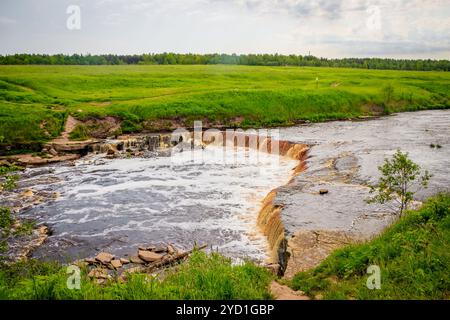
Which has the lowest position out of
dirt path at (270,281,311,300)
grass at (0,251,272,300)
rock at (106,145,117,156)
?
rock at (106,145,117,156)

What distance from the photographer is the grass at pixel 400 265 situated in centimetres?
752

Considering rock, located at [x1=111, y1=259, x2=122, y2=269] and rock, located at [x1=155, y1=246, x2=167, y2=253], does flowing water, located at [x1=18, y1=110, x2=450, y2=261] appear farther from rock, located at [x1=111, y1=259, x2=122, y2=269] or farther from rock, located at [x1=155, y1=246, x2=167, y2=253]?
rock, located at [x1=111, y1=259, x2=122, y2=269]

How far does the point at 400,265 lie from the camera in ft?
27.9

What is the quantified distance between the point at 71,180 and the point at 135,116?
22.4 metres

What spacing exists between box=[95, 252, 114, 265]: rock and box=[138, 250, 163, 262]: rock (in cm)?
123

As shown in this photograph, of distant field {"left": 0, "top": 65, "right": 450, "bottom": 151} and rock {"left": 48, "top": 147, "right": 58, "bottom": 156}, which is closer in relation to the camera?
rock {"left": 48, "top": 147, "right": 58, "bottom": 156}

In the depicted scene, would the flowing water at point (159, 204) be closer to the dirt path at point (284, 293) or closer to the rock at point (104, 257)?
the rock at point (104, 257)

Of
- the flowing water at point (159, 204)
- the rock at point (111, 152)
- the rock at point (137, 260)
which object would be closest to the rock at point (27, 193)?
the flowing water at point (159, 204)

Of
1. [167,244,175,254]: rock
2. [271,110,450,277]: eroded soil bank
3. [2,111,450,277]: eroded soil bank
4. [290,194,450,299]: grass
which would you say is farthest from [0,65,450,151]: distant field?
[290,194,450,299]: grass

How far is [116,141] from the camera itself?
141 feet

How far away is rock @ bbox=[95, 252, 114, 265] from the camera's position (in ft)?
52.2

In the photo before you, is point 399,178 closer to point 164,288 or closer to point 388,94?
point 164,288

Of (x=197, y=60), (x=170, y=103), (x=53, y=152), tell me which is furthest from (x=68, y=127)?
(x=197, y=60)
